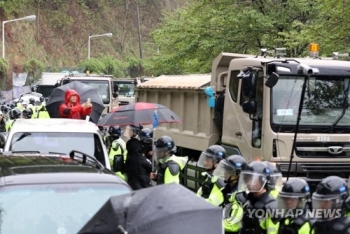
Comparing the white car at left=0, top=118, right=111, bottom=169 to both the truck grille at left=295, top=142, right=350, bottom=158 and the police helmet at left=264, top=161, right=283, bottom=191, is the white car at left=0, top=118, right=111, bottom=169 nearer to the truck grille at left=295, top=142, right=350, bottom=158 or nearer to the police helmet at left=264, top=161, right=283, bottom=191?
the police helmet at left=264, top=161, right=283, bottom=191

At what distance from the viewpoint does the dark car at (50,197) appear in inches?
204

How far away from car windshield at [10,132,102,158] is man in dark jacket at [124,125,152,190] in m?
0.65

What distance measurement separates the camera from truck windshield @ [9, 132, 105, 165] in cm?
891

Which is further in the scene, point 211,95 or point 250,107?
point 211,95

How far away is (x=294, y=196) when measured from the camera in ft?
17.3

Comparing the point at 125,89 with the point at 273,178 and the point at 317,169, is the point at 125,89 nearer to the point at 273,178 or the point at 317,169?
the point at 317,169

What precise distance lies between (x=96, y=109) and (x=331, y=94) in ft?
19.1

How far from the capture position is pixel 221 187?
6.79 m

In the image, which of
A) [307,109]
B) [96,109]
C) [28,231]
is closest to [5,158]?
[28,231]

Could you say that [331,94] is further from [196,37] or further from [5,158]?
[196,37]

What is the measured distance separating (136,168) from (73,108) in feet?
14.9

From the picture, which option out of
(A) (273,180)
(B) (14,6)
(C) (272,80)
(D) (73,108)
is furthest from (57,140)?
(B) (14,6)

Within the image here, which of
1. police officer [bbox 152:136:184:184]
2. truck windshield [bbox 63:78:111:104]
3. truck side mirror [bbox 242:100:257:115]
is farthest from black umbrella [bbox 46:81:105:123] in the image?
truck windshield [bbox 63:78:111:104]

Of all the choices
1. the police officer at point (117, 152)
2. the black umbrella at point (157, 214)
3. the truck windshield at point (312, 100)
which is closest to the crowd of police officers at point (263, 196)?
the police officer at point (117, 152)
